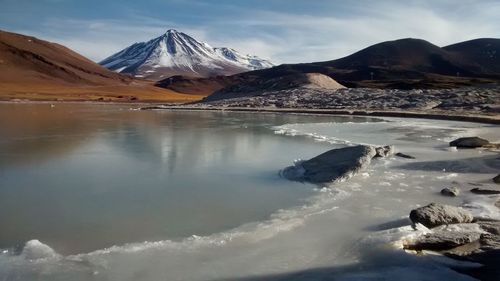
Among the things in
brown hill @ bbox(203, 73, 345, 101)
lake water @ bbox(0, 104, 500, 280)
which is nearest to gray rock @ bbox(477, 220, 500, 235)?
lake water @ bbox(0, 104, 500, 280)

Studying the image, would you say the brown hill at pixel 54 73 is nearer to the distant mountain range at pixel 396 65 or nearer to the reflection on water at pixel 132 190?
the distant mountain range at pixel 396 65

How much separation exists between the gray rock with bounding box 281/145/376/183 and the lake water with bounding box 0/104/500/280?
296 millimetres

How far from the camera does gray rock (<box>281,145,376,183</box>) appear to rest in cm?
834

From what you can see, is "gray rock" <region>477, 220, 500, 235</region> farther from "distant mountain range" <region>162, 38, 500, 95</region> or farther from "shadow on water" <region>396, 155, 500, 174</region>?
"distant mountain range" <region>162, 38, 500, 95</region>

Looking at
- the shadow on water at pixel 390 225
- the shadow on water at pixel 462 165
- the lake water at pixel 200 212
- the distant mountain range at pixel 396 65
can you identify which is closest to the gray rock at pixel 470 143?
the lake water at pixel 200 212

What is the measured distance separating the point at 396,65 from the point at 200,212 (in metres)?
119

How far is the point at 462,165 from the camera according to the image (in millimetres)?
10086

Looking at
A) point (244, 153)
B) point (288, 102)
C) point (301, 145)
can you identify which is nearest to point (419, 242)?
point (244, 153)

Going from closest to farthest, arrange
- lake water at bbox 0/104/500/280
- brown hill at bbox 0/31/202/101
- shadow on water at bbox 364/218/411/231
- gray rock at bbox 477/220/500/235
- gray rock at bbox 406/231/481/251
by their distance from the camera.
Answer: lake water at bbox 0/104/500/280
gray rock at bbox 406/231/481/251
gray rock at bbox 477/220/500/235
shadow on water at bbox 364/218/411/231
brown hill at bbox 0/31/202/101

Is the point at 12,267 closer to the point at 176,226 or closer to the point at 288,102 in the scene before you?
the point at 176,226

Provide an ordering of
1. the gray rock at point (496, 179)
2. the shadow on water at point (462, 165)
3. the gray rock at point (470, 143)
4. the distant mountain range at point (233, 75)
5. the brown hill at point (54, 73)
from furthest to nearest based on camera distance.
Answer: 1. the distant mountain range at point (233, 75)
2. the brown hill at point (54, 73)
3. the gray rock at point (470, 143)
4. the shadow on water at point (462, 165)
5. the gray rock at point (496, 179)

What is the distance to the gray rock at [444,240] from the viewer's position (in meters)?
4.82

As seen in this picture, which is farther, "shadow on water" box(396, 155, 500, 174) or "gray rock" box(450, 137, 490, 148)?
"gray rock" box(450, 137, 490, 148)

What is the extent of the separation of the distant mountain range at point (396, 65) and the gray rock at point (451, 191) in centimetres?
9091
